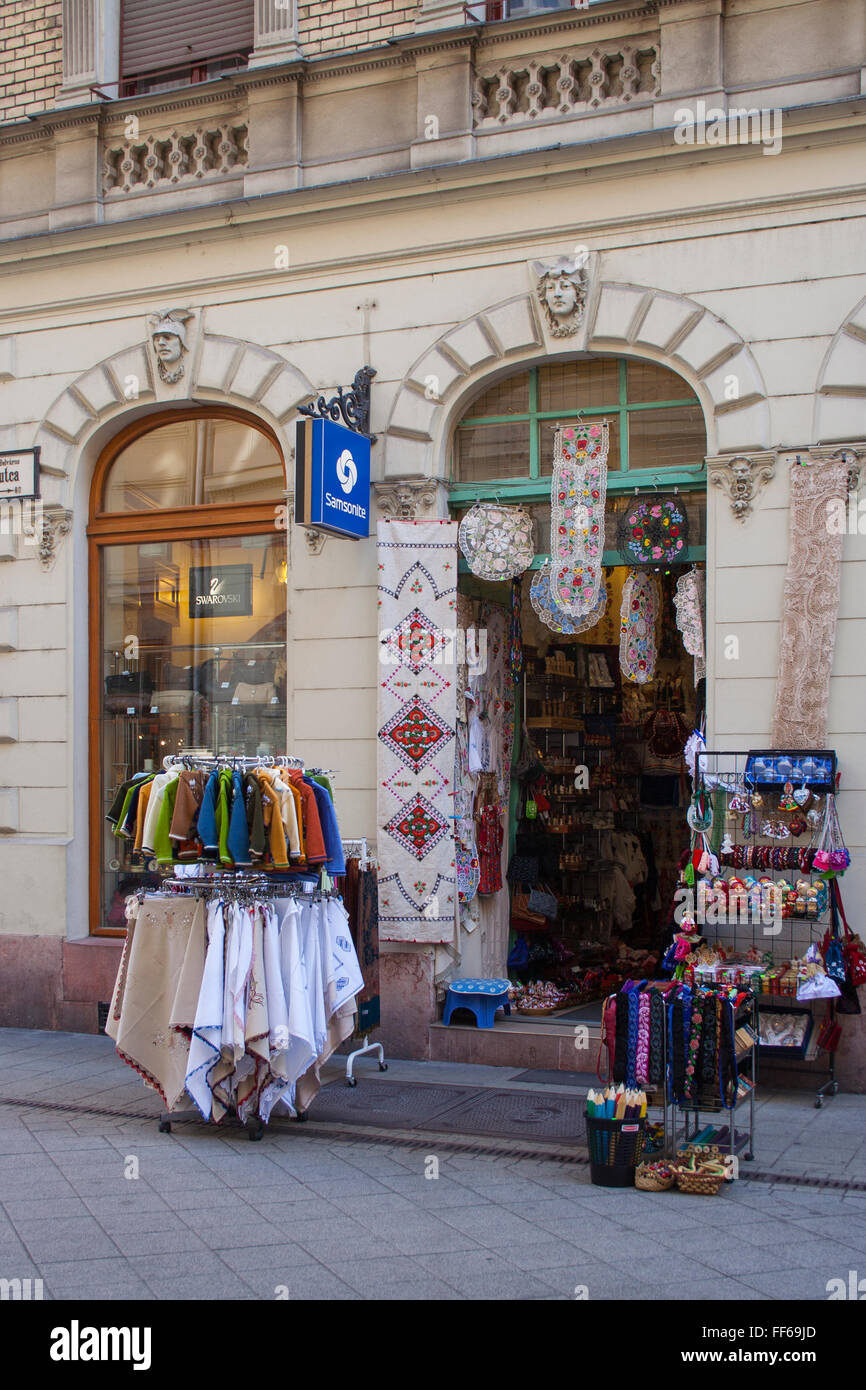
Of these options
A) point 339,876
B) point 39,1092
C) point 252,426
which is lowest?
point 39,1092

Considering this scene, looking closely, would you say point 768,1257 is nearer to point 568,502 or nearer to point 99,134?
point 568,502

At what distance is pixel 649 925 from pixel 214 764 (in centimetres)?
570

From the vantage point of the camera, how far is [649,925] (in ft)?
41.3

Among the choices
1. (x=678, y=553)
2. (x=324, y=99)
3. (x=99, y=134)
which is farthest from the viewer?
(x=99, y=134)

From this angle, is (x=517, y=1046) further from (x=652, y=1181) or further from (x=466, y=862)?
(x=652, y=1181)

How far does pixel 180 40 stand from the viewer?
1163 centimetres

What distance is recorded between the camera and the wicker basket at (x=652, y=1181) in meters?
6.85

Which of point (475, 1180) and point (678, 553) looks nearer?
point (475, 1180)

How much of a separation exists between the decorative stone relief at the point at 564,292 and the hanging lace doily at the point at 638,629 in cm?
184

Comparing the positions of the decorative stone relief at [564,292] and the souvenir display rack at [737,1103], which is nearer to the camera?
the souvenir display rack at [737,1103]

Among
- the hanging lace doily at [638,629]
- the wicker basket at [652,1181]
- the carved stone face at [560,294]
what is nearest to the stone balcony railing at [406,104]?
the carved stone face at [560,294]

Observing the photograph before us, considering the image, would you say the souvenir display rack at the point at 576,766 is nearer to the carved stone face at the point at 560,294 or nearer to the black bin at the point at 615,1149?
the carved stone face at the point at 560,294
